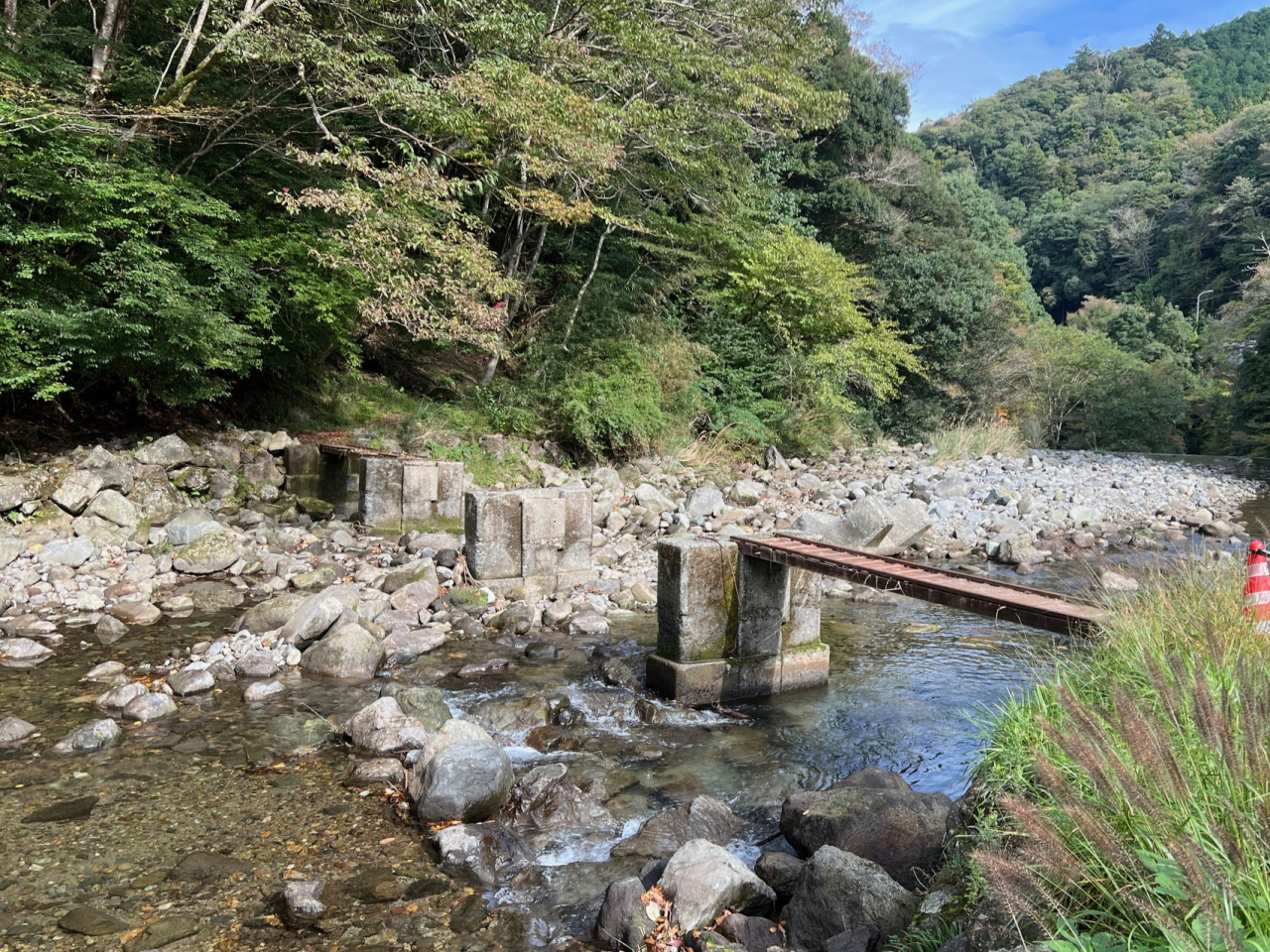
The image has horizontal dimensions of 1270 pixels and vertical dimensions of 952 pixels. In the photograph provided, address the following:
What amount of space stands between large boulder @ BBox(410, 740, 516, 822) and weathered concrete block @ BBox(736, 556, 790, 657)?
7.45 feet

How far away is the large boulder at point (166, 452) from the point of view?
32.8 ft

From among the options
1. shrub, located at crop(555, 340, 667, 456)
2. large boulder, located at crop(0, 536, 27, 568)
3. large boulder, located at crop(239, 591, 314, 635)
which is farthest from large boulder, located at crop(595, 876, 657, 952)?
shrub, located at crop(555, 340, 667, 456)

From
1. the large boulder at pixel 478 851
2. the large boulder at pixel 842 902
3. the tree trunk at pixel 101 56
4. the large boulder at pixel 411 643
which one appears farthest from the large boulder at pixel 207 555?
the large boulder at pixel 842 902

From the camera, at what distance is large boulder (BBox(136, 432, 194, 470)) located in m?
9.98

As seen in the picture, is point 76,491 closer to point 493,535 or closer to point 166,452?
point 166,452

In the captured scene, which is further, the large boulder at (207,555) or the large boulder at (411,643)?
the large boulder at (207,555)

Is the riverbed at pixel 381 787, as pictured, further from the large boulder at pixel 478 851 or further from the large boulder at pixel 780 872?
the large boulder at pixel 780 872

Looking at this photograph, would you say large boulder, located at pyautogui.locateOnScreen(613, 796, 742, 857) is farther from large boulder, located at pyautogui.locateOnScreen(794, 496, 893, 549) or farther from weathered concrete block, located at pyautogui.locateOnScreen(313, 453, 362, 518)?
weathered concrete block, located at pyautogui.locateOnScreen(313, 453, 362, 518)

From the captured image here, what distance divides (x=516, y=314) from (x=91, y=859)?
13.8m

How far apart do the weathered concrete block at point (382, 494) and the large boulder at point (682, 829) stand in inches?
279

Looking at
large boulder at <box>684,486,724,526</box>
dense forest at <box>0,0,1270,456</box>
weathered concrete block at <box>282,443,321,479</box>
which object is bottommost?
large boulder at <box>684,486,724,526</box>

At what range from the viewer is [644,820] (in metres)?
4.19

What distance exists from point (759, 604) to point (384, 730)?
2777 mm

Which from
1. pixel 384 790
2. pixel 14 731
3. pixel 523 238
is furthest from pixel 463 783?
pixel 523 238
